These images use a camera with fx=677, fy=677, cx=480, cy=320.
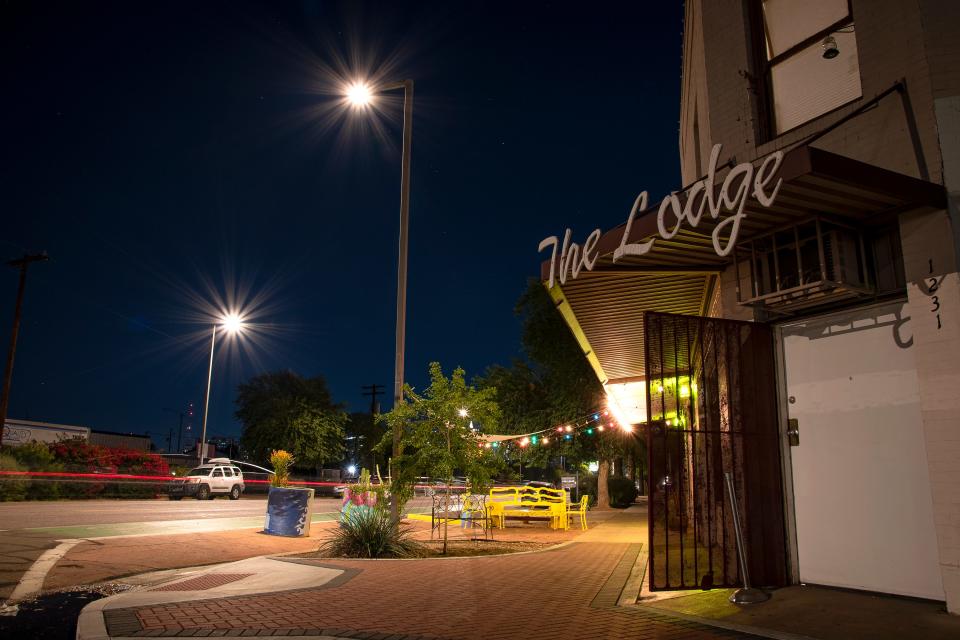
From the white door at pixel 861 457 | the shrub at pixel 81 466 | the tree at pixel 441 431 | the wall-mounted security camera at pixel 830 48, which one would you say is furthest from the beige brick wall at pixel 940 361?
the shrub at pixel 81 466

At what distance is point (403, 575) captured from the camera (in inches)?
322

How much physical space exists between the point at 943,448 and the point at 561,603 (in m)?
3.62

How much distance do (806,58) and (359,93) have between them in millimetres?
8099

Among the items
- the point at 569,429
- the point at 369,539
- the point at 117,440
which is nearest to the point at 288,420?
the point at 117,440

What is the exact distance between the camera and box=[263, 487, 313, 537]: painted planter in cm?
1341

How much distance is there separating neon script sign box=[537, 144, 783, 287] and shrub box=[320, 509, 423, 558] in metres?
4.72

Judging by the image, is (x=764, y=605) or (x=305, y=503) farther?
(x=305, y=503)

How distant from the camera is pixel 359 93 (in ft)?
42.7

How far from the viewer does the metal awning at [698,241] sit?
18.7ft

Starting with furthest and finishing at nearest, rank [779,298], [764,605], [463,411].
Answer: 1. [463,411]
2. [779,298]
3. [764,605]

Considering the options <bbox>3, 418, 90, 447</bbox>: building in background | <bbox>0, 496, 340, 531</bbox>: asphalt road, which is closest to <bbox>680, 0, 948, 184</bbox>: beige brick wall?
<bbox>0, 496, 340, 531</bbox>: asphalt road

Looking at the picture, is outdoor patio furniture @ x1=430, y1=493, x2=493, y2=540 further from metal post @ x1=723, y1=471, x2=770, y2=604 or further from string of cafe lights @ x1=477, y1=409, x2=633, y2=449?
metal post @ x1=723, y1=471, x2=770, y2=604

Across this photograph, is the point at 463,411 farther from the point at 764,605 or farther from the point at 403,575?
the point at 764,605

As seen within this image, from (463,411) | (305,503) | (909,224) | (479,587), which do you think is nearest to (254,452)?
(305,503)
